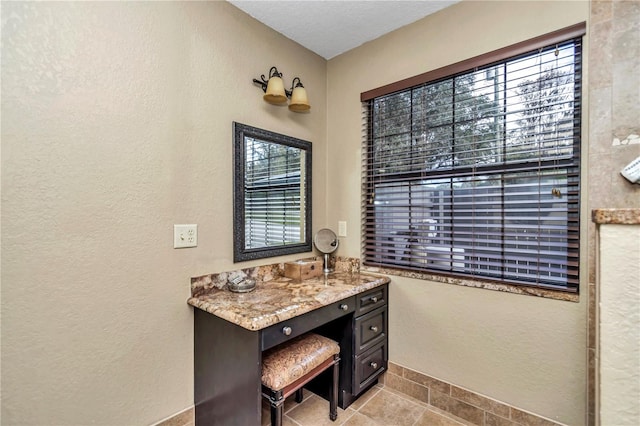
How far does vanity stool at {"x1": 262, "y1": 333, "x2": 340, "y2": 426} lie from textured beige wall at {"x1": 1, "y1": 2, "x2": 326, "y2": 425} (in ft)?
1.67

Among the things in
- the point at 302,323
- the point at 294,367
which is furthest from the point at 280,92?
the point at 294,367

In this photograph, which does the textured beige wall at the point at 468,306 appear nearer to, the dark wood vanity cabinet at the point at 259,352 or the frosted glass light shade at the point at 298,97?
the dark wood vanity cabinet at the point at 259,352

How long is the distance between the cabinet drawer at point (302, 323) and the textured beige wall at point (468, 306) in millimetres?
536

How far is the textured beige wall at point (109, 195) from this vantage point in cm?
115

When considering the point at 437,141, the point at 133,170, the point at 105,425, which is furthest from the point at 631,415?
the point at 133,170

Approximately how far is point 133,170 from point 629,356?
2121 millimetres

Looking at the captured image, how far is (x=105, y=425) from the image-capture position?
4.42ft

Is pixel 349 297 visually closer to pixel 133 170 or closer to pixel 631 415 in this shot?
pixel 631 415

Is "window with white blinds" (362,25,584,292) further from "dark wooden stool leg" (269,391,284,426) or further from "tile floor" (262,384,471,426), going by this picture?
"dark wooden stool leg" (269,391,284,426)

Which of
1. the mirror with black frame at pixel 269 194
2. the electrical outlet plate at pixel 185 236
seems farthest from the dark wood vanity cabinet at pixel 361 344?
the electrical outlet plate at pixel 185 236

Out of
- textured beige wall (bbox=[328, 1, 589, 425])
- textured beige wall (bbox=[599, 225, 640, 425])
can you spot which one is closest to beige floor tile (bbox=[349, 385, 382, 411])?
textured beige wall (bbox=[328, 1, 589, 425])

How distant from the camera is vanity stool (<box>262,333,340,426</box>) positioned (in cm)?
144

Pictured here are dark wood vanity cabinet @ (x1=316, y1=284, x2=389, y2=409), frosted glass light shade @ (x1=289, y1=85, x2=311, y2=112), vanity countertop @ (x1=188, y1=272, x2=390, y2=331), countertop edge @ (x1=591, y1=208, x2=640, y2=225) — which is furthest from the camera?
frosted glass light shade @ (x1=289, y1=85, x2=311, y2=112)

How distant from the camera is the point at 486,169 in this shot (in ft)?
5.75
